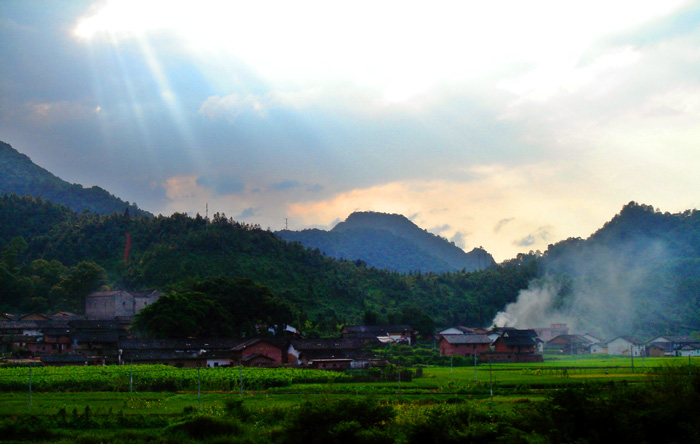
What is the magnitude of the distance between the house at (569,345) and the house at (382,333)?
674 inches

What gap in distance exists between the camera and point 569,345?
3063 inches

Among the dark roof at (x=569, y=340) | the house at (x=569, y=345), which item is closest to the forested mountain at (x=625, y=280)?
the dark roof at (x=569, y=340)

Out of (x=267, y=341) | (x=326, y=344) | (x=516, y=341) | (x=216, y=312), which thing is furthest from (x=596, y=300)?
(x=267, y=341)

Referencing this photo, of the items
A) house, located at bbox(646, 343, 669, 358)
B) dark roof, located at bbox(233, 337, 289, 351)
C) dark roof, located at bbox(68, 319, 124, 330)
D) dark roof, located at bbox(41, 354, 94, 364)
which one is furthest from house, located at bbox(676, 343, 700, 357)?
dark roof, located at bbox(68, 319, 124, 330)

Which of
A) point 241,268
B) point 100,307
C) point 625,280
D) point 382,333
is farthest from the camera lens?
point 625,280

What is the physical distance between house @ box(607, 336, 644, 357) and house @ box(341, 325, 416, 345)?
2370 cm

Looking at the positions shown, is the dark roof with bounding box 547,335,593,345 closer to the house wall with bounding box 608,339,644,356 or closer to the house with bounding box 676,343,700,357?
the house wall with bounding box 608,339,644,356

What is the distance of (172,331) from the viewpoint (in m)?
58.4

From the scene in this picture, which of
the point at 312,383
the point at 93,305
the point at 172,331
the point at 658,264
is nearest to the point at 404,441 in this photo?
the point at 312,383

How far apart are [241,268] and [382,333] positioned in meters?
22.6

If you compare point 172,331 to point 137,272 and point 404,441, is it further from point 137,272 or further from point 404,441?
point 404,441

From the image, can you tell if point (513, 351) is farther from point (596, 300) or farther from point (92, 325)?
point (596, 300)

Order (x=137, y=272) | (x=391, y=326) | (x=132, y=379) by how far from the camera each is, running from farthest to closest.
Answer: (x=137, y=272)
(x=391, y=326)
(x=132, y=379)

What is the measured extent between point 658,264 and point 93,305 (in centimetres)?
9766
